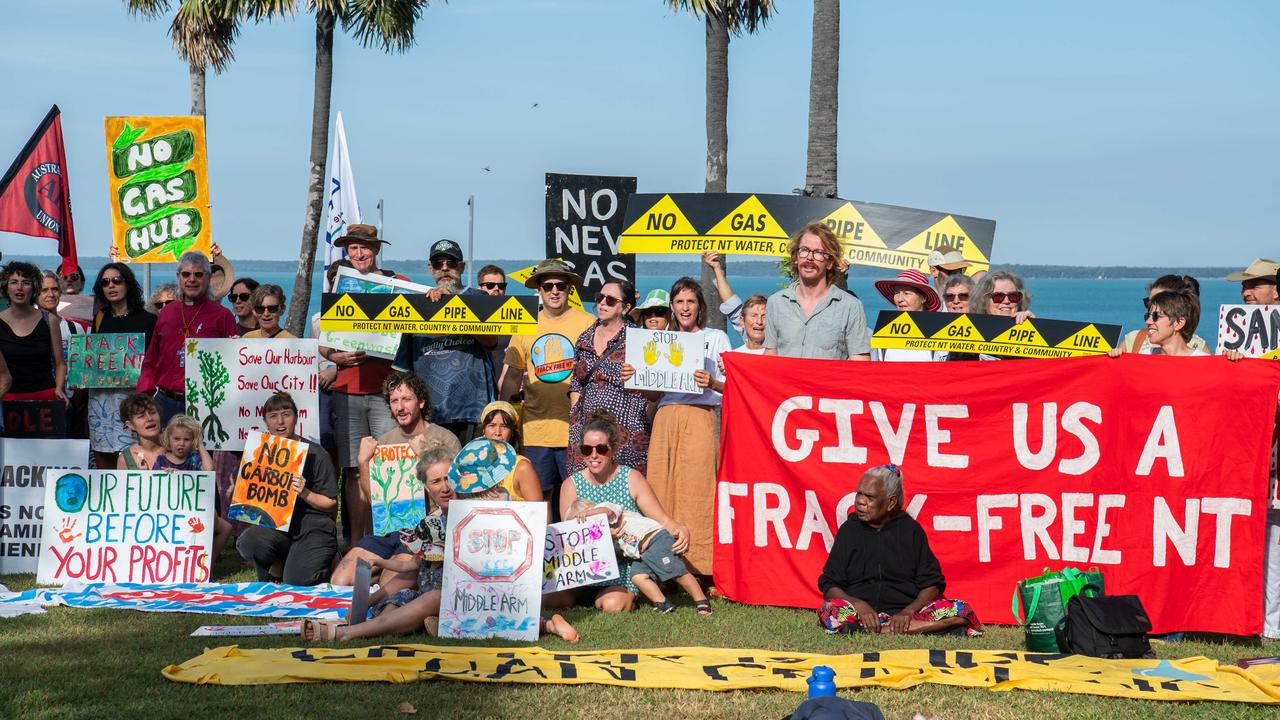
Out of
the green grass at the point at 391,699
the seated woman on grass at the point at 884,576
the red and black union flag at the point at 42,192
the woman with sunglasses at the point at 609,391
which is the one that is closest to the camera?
the green grass at the point at 391,699

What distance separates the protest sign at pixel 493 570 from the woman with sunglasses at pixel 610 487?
809 millimetres

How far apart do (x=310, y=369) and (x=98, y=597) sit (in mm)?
2311

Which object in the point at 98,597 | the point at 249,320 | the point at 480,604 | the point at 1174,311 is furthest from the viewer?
the point at 249,320

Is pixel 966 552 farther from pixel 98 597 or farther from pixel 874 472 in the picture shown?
pixel 98 597

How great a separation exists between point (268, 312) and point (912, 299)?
4831mm

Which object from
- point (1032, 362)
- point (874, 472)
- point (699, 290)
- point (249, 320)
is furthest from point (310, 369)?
point (1032, 362)

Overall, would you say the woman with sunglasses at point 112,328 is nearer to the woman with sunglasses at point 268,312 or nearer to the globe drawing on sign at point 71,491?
the woman with sunglasses at point 268,312

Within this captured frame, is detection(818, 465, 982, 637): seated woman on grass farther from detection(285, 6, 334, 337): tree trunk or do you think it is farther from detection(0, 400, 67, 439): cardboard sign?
detection(285, 6, 334, 337): tree trunk

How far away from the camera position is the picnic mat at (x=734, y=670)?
6461 millimetres

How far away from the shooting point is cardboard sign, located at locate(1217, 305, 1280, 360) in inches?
351

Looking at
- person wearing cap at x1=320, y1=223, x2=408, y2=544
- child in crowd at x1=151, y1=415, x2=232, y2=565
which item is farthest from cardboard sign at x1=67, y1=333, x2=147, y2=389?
person wearing cap at x1=320, y1=223, x2=408, y2=544

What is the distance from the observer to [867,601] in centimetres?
809

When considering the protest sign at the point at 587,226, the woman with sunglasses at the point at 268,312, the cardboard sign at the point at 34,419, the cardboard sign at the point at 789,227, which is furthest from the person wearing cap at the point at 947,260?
the cardboard sign at the point at 34,419

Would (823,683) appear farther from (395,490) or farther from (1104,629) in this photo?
(395,490)
